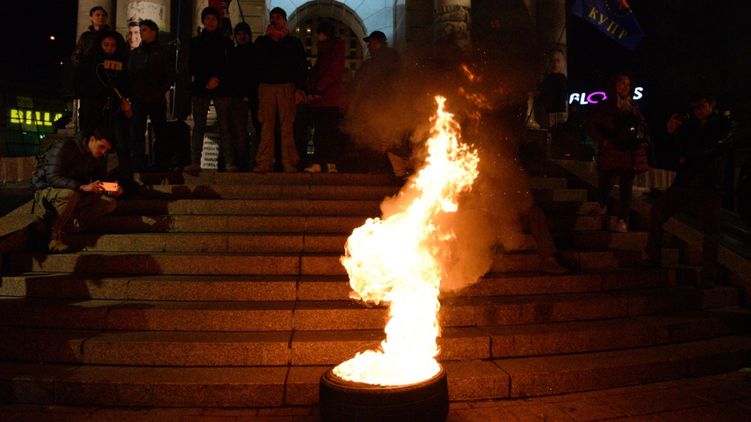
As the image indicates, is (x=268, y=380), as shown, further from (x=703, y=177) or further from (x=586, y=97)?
(x=586, y=97)

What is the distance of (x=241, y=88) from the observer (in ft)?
27.7

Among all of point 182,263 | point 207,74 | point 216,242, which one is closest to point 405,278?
point 182,263

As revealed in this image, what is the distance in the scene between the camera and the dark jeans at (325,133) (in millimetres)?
8906

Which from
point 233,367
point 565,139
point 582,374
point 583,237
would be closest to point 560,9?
point 565,139

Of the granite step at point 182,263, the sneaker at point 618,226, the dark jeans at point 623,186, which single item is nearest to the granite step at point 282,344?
the granite step at point 182,263

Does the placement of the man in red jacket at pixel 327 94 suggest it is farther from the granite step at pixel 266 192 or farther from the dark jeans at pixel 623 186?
the dark jeans at pixel 623 186

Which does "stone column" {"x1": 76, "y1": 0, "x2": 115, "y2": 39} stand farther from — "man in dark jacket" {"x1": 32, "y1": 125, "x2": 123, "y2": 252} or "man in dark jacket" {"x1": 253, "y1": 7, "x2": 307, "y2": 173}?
"man in dark jacket" {"x1": 32, "y1": 125, "x2": 123, "y2": 252}

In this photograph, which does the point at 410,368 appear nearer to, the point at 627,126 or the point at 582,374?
the point at 582,374

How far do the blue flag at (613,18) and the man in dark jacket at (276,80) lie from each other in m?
5.38

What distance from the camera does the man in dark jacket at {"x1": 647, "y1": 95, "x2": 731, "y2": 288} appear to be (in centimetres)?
599

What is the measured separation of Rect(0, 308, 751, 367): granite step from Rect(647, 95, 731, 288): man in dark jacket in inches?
62.5

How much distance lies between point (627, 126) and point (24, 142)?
35.8 meters

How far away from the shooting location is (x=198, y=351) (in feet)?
14.1

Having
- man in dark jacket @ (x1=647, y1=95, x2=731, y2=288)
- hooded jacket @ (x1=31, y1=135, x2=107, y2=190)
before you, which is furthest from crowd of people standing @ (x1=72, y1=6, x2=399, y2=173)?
man in dark jacket @ (x1=647, y1=95, x2=731, y2=288)
